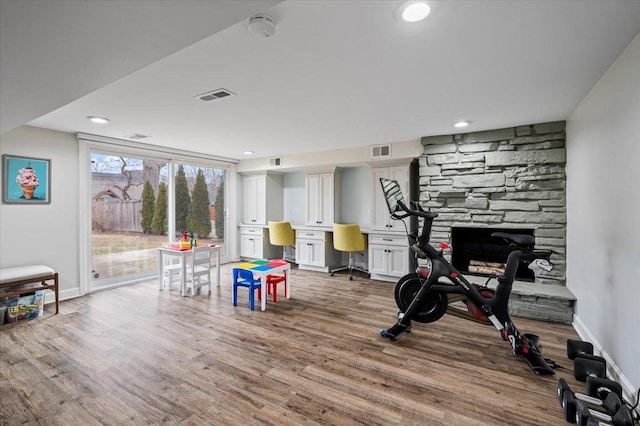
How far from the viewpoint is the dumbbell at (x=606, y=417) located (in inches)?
59.1

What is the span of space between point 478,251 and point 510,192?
0.98m

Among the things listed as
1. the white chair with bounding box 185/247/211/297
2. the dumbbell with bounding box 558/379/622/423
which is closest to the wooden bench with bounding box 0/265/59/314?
the white chair with bounding box 185/247/211/297

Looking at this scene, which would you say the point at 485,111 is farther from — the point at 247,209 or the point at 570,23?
the point at 247,209

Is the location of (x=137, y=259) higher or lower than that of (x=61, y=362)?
higher

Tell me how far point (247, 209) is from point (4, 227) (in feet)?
12.7

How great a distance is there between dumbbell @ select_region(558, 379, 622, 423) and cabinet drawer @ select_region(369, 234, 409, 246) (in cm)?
307

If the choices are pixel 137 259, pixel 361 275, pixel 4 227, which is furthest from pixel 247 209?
pixel 4 227

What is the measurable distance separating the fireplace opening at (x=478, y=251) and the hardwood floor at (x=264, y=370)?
3.72 ft

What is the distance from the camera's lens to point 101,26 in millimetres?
1171

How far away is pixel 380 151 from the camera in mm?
4871

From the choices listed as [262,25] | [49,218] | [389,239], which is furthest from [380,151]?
[49,218]

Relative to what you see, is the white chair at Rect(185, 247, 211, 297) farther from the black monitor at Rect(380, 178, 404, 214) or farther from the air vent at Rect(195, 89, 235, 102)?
the black monitor at Rect(380, 178, 404, 214)

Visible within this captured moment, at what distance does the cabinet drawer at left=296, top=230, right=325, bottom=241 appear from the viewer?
18.6 ft

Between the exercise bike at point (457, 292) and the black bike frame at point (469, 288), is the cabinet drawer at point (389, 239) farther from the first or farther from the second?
the black bike frame at point (469, 288)
